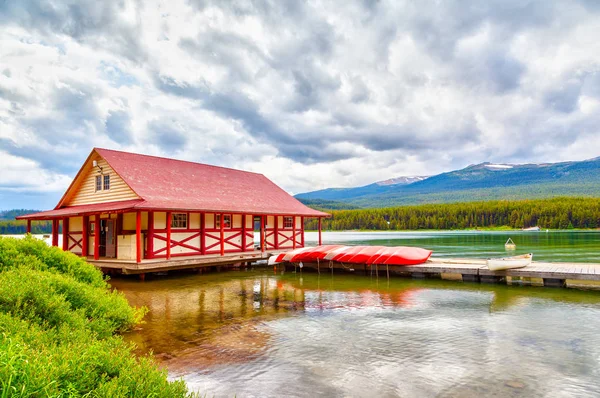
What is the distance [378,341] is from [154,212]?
12.9 metres

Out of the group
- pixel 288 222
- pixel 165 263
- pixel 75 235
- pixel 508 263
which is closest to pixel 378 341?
pixel 508 263

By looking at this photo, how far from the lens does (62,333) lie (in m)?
6.25

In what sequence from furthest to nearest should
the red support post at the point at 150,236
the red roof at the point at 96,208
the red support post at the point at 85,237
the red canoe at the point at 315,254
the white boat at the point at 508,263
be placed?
the red canoe at the point at 315,254
the red support post at the point at 85,237
the red support post at the point at 150,236
the red roof at the point at 96,208
the white boat at the point at 508,263

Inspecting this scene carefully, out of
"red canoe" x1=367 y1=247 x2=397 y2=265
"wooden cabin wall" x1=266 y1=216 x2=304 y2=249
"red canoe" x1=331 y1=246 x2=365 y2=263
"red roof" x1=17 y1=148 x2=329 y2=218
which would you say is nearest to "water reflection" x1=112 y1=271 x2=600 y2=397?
"red canoe" x1=367 y1=247 x2=397 y2=265

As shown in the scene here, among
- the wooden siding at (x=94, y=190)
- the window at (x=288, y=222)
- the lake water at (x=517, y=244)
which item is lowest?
the lake water at (x=517, y=244)

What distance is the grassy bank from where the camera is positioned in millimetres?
3576

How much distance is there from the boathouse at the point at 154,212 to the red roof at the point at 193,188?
0.05 metres

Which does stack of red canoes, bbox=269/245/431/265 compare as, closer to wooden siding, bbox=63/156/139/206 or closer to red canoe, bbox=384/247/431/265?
red canoe, bbox=384/247/431/265

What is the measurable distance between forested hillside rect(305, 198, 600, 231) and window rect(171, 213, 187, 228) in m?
90.6

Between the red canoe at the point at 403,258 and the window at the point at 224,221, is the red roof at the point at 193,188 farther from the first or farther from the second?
the red canoe at the point at 403,258

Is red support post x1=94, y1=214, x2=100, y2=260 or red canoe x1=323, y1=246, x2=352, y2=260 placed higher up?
red support post x1=94, y1=214, x2=100, y2=260

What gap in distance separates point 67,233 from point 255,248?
9.91 metres

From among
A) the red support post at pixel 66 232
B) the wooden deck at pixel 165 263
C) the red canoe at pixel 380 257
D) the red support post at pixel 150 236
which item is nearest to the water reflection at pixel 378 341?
the wooden deck at pixel 165 263

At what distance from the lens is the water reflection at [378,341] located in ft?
19.9
